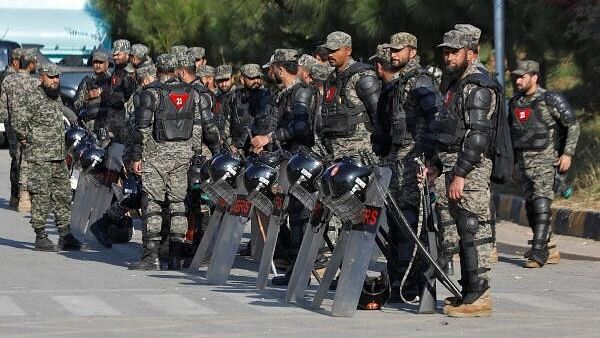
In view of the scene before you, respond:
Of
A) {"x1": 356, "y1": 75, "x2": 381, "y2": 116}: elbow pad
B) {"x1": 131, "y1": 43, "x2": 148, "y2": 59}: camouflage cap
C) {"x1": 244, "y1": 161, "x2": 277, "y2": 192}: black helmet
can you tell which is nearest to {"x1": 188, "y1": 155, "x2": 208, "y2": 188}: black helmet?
{"x1": 244, "y1": 161, "x2": 277, "y2": 192}: black helmet

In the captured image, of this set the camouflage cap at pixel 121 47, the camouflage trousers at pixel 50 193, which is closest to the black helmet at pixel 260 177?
the camouflage trousers at pixel 50 193

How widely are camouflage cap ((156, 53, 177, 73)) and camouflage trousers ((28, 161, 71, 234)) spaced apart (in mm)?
2085

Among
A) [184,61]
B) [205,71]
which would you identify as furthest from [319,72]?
[205,71]

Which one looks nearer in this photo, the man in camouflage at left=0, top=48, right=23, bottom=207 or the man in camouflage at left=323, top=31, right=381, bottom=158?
the man in camouflage at left=323, top=31, right=381, bottom=158

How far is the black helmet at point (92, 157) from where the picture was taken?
1638 cm

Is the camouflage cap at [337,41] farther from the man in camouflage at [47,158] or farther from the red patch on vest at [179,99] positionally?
the man in camouflage at [47,158]

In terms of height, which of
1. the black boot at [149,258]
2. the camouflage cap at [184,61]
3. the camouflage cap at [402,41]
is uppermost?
the camouflage cap at [184,61]

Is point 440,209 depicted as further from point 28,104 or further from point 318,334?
point 28,104

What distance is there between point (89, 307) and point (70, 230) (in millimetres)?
5023

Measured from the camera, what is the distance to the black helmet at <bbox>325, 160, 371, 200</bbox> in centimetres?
1080

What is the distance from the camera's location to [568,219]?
16.8 meters

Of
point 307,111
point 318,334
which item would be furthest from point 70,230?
point 318,334

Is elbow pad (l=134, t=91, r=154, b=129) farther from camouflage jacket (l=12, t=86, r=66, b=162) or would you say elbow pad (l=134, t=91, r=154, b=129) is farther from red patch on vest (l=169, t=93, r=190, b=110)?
camouflage jacket (l=12, t=86, r=66, b=162)

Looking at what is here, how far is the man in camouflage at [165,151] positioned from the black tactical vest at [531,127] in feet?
9.38
